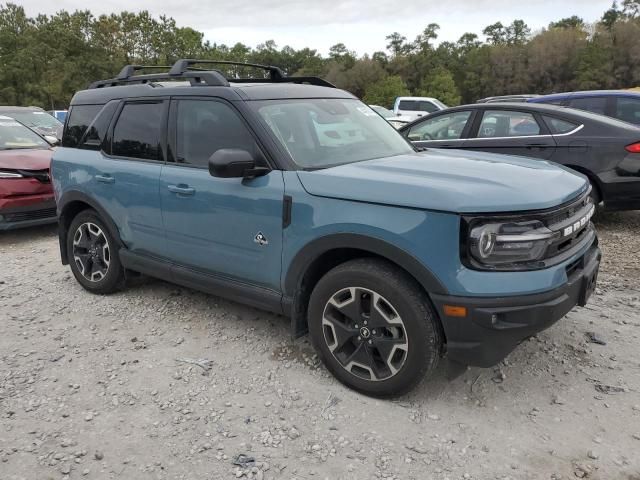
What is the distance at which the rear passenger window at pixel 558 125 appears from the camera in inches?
242

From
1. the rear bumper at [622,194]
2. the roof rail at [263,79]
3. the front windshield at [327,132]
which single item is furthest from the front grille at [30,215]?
the rear bumper at [622,194]

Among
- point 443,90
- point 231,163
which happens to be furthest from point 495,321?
point 443,90

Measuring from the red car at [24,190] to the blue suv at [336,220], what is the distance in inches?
103

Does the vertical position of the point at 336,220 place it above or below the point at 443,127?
below

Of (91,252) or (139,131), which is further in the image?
(91,252)

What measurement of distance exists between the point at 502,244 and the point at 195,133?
2263 millimetres

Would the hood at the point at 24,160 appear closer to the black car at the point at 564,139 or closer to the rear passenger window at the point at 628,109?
the black car at the point at 564,139

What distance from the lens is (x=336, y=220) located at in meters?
2.92

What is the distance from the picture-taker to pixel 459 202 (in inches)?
101

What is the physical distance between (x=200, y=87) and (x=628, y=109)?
6765mm

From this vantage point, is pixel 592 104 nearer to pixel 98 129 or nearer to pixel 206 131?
pixel 206 131

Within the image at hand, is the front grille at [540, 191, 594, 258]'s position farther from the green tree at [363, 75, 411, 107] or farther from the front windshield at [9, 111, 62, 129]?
the green tree at [363, 75, 411, 107]

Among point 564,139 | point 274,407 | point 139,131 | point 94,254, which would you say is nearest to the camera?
point 274,407

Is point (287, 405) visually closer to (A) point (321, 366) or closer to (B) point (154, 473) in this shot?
(A) point (321, 366)
